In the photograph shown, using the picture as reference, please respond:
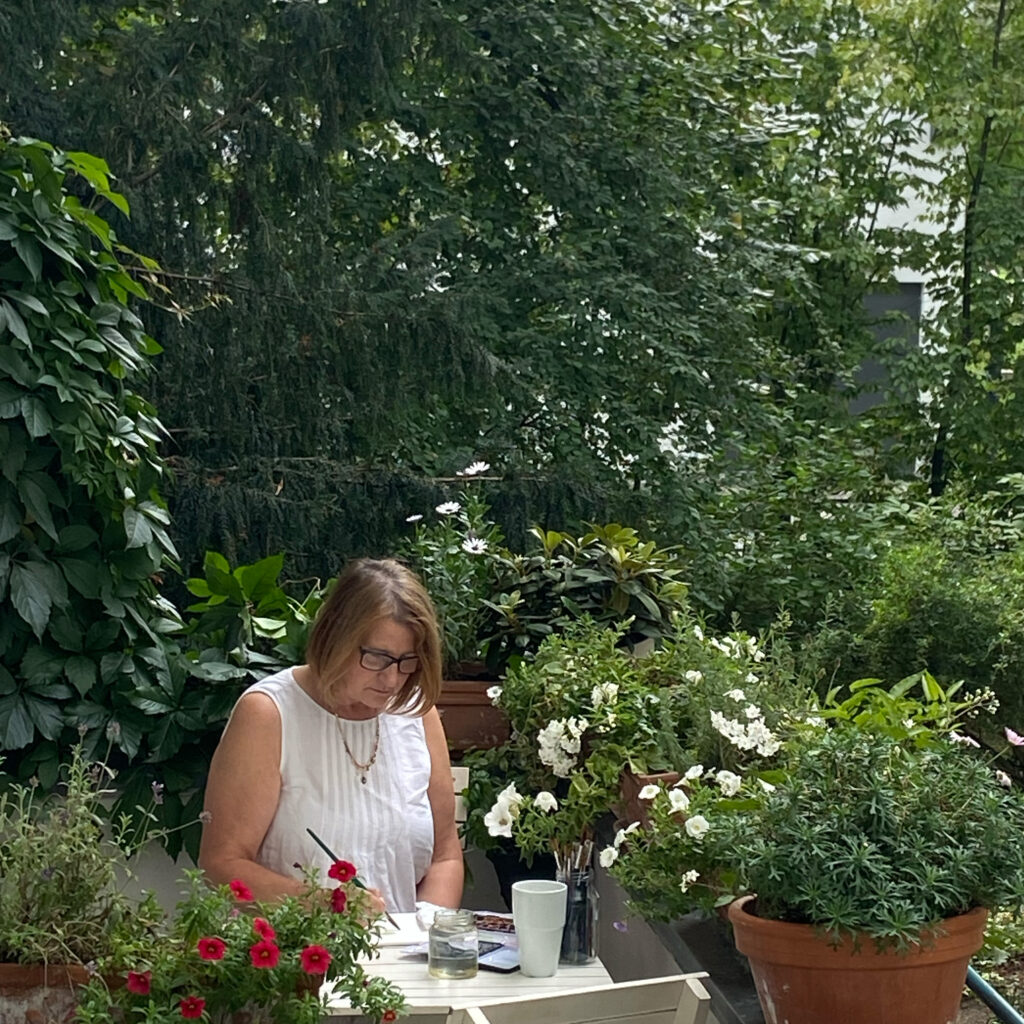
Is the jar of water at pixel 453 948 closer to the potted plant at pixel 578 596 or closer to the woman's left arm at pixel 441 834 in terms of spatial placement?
the woman's left arm at pixel 441 834

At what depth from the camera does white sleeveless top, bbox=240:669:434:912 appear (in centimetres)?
252

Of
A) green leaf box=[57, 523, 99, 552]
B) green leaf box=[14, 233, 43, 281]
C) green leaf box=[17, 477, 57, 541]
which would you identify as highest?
green leaf box=[14, 233, 43, 281]

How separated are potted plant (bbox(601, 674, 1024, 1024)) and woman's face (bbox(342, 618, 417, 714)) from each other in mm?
849

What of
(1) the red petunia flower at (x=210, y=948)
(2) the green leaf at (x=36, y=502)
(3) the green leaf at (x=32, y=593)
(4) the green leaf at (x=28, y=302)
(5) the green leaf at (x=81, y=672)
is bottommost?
(1) the red petunia flower at (x=210, y=948)

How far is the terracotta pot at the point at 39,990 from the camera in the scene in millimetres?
1567

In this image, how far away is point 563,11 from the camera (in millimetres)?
7051

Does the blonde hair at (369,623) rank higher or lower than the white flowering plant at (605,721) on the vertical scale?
higher

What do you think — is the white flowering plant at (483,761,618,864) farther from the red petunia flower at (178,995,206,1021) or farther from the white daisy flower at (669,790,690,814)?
the red petunia flower at (178,995,206,1021)

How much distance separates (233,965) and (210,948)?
33 millimetres

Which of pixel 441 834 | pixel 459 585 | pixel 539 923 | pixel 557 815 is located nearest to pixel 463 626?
pixel 459 585

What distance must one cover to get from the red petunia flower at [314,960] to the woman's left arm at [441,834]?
104 cm

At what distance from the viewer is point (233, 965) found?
155 cm

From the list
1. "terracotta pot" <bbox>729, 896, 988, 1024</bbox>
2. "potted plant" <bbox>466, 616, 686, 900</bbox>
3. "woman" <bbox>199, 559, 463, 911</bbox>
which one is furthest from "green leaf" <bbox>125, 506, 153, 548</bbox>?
"terracotta pot" <bbox>729, 896, 988, 1024</bbox>

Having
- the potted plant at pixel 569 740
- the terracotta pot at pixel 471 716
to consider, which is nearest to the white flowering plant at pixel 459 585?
the terracotta pot at pixel 471 716
